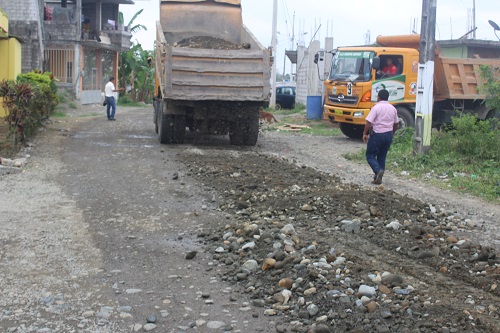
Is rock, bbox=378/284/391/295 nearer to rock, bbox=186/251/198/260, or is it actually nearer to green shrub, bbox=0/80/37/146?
rock, bbox=186/251/198/260

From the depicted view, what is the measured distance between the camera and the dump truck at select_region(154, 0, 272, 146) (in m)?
14.5

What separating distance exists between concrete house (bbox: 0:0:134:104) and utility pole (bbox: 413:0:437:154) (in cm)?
1877

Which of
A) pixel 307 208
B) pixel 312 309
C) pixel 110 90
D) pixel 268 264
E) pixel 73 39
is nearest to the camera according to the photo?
pixel 312 309

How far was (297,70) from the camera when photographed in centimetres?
3303

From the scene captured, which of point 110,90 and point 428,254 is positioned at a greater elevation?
point 110,90

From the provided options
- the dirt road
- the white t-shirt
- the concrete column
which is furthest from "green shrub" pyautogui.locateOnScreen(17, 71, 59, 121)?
the concrete column

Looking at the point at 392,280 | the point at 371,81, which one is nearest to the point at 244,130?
the point at 371,81

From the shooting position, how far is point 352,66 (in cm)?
1873

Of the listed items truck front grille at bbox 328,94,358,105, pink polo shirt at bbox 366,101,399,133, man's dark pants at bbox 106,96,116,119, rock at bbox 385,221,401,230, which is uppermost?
truck front grille at bbox 328,94,358,105

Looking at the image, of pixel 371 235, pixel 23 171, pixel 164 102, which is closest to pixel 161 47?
pixel 164 102

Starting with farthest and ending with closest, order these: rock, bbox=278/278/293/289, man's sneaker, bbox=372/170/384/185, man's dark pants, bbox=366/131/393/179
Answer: man's dark pants, bbox=366/131/393/179 → man's sneaker, bbox=372/170/384/185 → rock, bbox=278/278/293/289

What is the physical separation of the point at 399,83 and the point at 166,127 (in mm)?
6835

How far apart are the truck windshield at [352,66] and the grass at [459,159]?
3.89 metres

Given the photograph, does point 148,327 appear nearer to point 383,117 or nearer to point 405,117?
point 383,117
